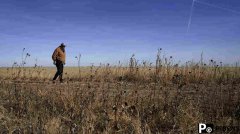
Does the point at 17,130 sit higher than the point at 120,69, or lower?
lower

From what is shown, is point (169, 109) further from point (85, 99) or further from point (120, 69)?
point (120, 69)

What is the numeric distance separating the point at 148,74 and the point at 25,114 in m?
9.04

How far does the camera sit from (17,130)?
561 centimetres

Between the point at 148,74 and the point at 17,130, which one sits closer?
the point at 17,130

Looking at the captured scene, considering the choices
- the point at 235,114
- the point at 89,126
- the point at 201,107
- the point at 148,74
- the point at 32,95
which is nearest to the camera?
the point at 89,126

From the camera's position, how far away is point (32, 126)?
220 inches

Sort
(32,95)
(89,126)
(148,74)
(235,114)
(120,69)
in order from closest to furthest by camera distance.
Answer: (89,126) → (235,114) → (32,95) → (148,74) → (120,69)

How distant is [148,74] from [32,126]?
9731mm

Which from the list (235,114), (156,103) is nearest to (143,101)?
(156,103)

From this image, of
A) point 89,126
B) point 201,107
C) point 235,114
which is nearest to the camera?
point 89,126

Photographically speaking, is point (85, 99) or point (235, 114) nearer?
point (235, 114)

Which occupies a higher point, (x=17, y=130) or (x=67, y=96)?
(x=67, y=96)

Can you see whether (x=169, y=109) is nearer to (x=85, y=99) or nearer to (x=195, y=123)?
(x=195, y=123)

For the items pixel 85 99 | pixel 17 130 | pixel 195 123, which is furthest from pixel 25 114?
pixel 195 123
